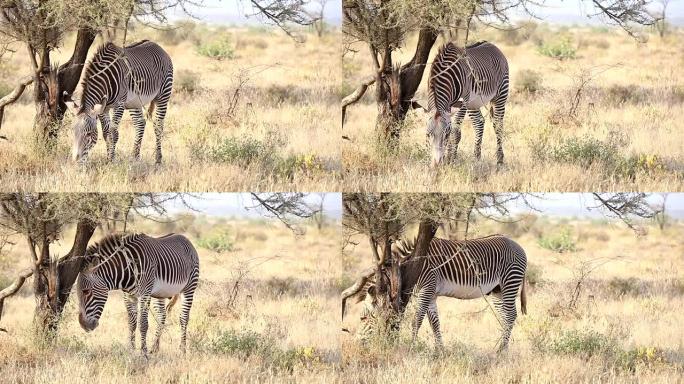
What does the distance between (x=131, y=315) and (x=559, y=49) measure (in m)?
6.10

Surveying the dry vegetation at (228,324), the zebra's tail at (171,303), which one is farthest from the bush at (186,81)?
the zebra's tail at (171,303)

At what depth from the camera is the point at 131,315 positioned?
44.2 feet

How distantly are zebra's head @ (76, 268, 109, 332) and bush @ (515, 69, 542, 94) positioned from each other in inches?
214

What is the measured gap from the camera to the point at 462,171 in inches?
513

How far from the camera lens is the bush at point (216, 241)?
14.0m

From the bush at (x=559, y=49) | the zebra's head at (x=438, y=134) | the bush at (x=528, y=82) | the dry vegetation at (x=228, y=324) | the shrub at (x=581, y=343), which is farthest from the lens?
the bush at (x=559, y=49)

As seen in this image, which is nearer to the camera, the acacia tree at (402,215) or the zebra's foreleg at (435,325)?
the acacia tree at (402,215)

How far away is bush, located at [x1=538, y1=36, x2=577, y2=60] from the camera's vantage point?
14.1m

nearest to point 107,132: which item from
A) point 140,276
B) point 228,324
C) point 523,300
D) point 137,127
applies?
point 137,127

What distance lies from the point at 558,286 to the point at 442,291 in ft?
5.19

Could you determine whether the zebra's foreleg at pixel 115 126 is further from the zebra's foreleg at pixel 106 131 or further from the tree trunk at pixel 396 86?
the tree trunk at pixel 396 86

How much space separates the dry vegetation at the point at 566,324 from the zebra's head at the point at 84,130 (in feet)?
10.6

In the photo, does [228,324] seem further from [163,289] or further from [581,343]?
[581,343]

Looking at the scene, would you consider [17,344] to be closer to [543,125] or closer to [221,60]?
[221,60]
